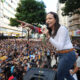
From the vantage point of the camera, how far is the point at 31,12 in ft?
110

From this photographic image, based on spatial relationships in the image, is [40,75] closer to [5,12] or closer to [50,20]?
[50,20]

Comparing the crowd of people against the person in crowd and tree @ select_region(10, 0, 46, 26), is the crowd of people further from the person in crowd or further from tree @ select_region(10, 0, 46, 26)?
tree @ select_region(10, 0, 46, 26)

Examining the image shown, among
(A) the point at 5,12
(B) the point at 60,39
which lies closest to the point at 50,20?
(B) the point at 60,39

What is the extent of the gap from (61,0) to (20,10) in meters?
16.7

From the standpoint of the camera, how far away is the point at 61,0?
2095 cm

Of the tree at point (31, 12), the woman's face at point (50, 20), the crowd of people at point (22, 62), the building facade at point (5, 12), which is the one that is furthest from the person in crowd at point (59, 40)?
the building facade at point (5, 12)

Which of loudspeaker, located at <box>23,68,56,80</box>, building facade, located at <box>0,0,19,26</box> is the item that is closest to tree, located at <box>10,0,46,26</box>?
building facade, located at <box>0,0,19,26</box>

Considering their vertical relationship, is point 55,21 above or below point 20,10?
below

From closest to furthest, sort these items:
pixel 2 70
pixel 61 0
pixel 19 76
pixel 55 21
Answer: pixel 55 21, pixel 19 76, pixel 2 70, pixel 61 0

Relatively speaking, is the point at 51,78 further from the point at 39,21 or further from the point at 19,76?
the point at 39,21

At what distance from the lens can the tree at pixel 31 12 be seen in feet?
105

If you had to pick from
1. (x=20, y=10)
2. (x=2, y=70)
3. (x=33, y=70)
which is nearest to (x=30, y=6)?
(x=20, y=10)

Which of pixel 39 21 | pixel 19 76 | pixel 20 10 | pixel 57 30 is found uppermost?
pixel 20 10

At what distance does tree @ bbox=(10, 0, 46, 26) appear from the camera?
32094mm
